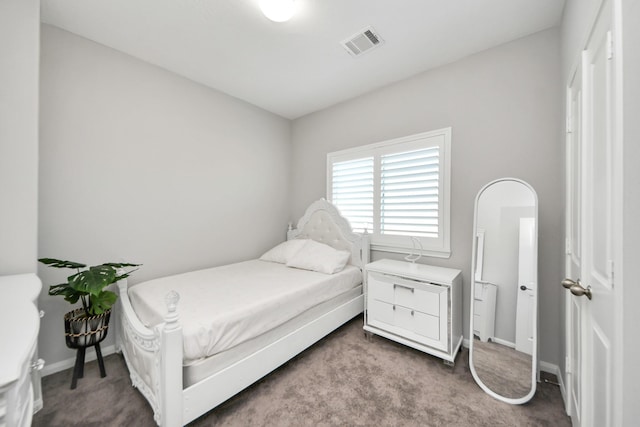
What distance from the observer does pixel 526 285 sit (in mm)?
1807

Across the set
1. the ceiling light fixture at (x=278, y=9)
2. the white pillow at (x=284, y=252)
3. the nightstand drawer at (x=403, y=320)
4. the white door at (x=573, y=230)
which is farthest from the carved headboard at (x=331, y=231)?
the ceiling light fixture at (x=278, y=9)

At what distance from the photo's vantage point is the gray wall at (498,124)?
6.36 feet

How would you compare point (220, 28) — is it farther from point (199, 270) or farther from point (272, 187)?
point (199, 270)

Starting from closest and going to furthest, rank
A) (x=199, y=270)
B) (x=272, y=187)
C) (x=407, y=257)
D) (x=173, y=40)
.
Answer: (x=173, y=40) → (x=407, y=257) → (x=199, y=270) → (x=272, y=187)

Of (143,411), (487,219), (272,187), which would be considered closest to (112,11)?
(272,187)

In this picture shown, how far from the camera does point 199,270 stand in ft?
9.11

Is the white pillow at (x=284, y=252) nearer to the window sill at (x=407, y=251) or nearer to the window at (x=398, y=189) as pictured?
the window at (x=398, y=189)

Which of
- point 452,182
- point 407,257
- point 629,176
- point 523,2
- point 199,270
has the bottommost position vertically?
point 199,270

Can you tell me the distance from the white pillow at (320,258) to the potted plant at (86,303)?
1.60 m

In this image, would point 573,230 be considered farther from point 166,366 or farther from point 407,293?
point 166,366

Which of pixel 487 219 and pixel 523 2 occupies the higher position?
pixel 523 2

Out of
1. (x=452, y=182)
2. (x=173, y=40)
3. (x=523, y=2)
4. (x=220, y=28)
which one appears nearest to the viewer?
(x=523, y=2)

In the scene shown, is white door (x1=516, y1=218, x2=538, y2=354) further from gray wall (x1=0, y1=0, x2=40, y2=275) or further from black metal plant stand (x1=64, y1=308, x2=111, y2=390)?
gray wall (x1=0, y1=0, x2=40, y2=275)

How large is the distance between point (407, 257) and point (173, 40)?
3.02m
